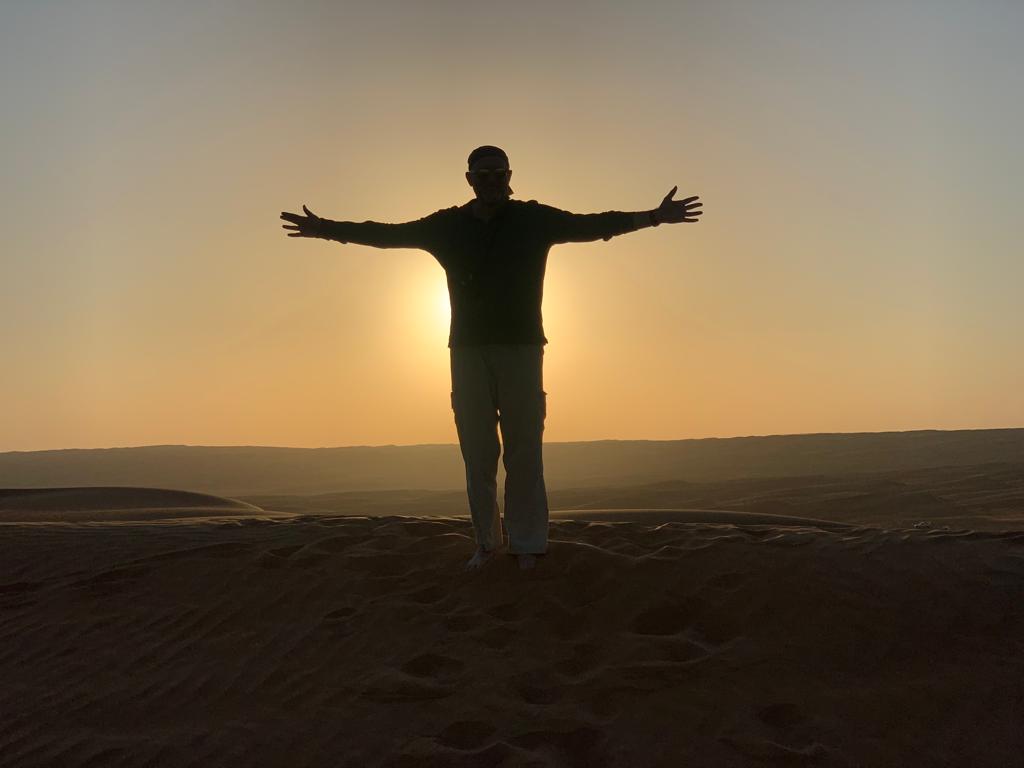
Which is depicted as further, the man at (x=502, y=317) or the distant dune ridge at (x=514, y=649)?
the man at (x=502, y=317)

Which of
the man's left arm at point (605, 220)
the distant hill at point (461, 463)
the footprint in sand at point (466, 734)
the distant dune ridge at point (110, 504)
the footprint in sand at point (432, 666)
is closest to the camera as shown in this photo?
the footprint in sand at point (466, 734)

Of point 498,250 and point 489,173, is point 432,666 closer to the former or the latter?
point 498,250

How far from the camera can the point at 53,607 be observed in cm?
488

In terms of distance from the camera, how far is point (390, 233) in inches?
201

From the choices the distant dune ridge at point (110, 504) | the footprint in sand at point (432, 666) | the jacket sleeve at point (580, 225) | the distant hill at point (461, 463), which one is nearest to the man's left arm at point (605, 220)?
the jacket sleeve at point (580, 225)

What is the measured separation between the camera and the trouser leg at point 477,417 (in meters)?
4.91

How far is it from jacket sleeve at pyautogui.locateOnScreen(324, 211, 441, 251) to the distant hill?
25422mm

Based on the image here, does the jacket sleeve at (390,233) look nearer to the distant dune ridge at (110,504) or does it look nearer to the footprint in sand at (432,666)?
the footprint in sand at (432,666)

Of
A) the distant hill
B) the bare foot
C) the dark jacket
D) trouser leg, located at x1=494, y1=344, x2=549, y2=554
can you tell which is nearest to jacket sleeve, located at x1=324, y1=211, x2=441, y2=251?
the dark jacket

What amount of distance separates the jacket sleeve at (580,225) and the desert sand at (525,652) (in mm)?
1903

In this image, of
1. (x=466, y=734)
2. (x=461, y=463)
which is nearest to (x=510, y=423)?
(x=466, y=734)

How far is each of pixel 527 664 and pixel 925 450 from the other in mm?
35319

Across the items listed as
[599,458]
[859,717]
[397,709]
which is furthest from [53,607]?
[599,458]

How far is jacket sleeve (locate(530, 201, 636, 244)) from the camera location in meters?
4.91
